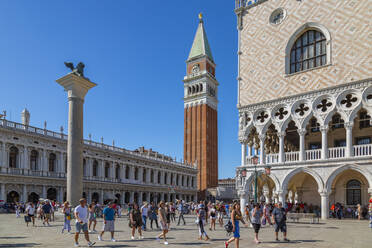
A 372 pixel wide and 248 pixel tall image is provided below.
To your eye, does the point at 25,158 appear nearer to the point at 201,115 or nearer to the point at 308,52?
the point at 308,52

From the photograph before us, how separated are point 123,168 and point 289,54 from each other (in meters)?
34.2

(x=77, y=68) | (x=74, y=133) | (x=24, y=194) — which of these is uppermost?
(x=77, y=68)

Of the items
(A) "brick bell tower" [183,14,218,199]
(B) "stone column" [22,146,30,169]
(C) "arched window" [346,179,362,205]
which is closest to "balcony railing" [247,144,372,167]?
(C) "arched window" [346,179,362,205]

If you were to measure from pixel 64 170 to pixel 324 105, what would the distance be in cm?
3232

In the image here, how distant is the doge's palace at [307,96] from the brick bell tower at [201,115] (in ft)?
145

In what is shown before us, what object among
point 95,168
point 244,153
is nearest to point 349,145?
point 244,153

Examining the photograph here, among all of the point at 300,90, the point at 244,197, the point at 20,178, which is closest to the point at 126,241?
the point at 244,197

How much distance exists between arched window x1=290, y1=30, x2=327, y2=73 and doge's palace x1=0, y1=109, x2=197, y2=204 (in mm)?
29541

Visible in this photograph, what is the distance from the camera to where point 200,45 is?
3258 inches

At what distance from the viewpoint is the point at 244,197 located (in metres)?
27.3

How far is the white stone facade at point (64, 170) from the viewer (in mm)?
36562

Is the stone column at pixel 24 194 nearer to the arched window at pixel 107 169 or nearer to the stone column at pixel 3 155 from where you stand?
the stone column at pixel 3 155

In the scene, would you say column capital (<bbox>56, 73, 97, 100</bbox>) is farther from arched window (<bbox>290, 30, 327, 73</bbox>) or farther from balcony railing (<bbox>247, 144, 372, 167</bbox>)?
arched window (<bbox>290, 30, 327, 73</bbox>)

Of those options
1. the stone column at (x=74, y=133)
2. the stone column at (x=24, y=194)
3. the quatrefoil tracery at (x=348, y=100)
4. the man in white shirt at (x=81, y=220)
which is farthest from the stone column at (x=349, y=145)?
the stone column at (x=24, y=194)
